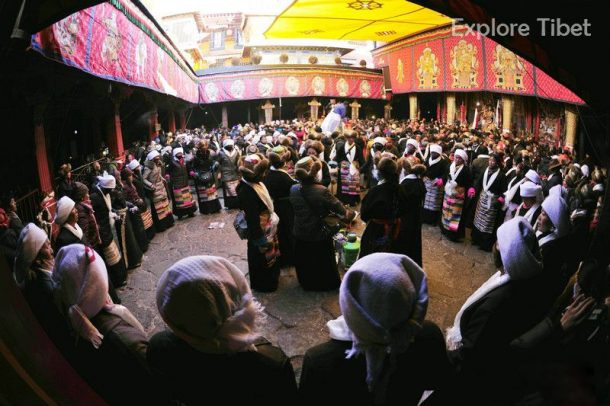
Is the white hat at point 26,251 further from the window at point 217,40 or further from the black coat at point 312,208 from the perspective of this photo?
the window at point 217,40

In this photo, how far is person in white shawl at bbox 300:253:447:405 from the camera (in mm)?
1677

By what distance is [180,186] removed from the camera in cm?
847

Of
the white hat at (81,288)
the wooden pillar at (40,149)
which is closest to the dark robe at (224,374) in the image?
the white hat at (81,288)

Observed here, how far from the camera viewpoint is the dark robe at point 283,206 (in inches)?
219

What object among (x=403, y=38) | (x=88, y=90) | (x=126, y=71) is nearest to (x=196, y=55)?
(x=403, y=38)

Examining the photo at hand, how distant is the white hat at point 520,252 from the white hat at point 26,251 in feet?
9.82

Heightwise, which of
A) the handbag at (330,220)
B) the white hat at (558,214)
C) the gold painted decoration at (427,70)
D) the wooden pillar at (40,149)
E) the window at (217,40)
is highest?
the window at (217,40)

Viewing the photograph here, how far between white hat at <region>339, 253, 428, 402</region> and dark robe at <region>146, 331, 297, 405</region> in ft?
1.26

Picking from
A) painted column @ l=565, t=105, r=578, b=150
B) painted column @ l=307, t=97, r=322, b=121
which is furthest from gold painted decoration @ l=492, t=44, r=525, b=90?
painted column @ l=307, t=97, r=322, b=121

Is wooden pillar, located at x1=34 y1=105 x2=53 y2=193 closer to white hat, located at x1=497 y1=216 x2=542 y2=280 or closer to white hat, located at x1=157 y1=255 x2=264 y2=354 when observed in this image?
white hat, located at x1=157 y1=255 x2=264 y2=354

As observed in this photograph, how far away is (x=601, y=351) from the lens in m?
2.29

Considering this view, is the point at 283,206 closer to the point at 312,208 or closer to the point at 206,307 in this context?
the point at 312,208

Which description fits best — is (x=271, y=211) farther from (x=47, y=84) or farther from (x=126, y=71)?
(x=47, y=84)

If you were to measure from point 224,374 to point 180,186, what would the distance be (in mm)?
7215
